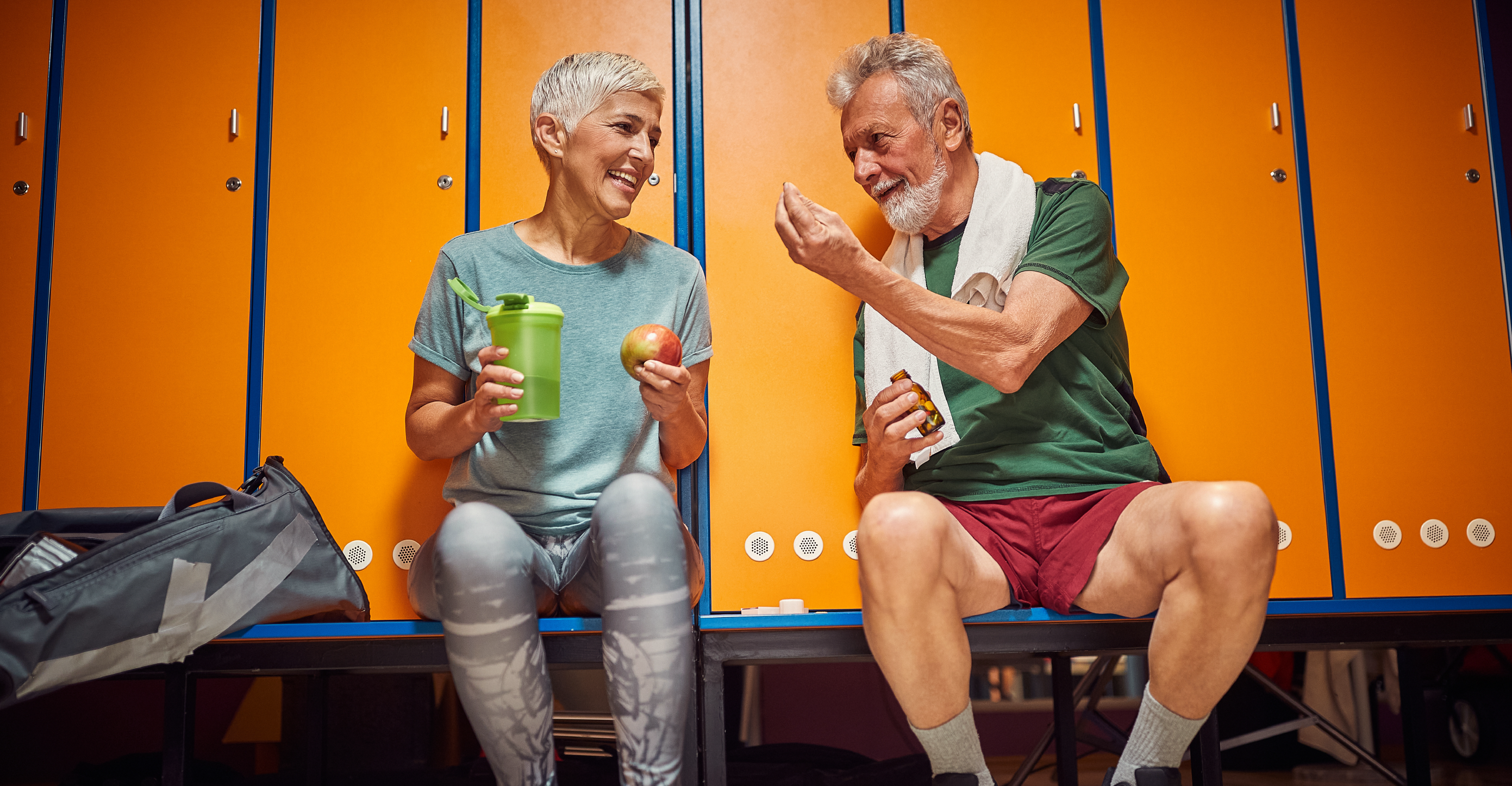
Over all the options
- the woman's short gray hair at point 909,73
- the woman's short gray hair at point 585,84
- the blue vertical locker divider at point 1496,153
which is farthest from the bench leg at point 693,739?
the blue vertical locker divider at point 1496,153

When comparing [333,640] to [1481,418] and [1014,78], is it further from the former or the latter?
[1481,418]

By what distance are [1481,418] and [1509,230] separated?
0.42 metres

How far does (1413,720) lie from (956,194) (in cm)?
141

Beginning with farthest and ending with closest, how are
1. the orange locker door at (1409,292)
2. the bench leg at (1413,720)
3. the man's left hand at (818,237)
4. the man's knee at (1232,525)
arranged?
1. the orange locker door at (1409,292)
2. the bench leg at (1413,720)
3. the man's left hand at (818,237)
4. the man's knee at (1232,525)

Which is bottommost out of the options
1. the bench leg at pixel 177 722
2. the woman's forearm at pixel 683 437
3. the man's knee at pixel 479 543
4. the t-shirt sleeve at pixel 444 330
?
the bench leg at pixel 177 722

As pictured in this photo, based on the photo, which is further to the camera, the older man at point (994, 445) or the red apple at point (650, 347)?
the red apple at point (650, 347)

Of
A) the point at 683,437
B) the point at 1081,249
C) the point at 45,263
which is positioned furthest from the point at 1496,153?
the point at 45,263

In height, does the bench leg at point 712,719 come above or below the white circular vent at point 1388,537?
below

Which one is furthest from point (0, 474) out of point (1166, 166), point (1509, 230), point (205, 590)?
point (1509, 230)

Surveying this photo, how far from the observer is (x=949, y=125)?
1738 millimetres

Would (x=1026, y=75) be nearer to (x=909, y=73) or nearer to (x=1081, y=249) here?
(x=909, y=73)

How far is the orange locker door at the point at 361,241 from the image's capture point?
190cm

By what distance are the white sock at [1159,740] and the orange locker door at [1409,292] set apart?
95 centimetres

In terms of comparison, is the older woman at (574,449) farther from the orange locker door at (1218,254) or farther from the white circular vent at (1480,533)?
the white circular vent at (1480,533)
